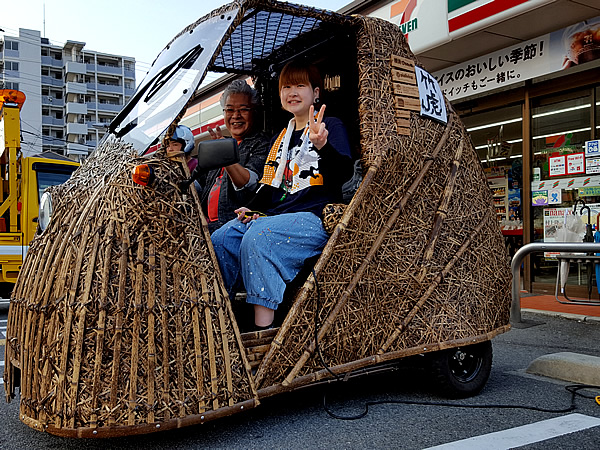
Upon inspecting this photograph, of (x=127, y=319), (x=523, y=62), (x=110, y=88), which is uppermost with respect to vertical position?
(x=110, y=88)

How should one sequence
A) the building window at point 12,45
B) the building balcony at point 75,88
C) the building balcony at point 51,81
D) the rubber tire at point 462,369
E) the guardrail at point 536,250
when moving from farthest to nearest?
the building balcony at point 51,81, the building balcony at point 75,88, the building window at point 12,45, the guardrail at point 536,250, the rubber tire at point 462,369

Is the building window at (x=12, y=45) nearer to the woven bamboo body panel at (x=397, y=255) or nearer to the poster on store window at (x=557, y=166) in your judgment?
the poster on store window at (x=557, y=166)

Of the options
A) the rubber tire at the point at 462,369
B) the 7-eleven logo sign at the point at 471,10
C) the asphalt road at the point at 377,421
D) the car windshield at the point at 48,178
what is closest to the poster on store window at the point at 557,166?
the 7-eleven logo sign at the point at 471,10

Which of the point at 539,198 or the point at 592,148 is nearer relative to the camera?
the point at 592,148

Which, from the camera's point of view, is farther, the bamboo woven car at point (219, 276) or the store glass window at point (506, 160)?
the store glass window at point (506, 160)

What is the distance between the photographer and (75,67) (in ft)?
251

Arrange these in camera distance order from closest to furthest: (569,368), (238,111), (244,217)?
(244,217), (569,368), (238,111)

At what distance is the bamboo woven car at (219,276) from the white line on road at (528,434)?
0.61 meters

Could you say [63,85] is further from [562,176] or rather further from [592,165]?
[592,165]

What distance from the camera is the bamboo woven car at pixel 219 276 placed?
8.27 ft

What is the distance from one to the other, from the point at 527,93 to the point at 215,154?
25.5 ft

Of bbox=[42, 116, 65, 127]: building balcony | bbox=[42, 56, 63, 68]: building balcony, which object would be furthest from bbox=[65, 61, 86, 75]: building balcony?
bbox=[42, 116, 65, 127]: building balcony

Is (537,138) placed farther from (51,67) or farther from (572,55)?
(51,67)

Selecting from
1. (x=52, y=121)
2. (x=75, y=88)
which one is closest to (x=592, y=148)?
(x=75, y=88)
